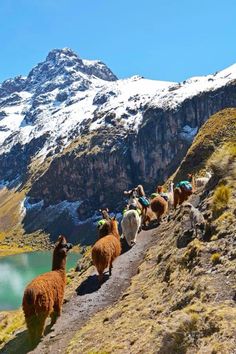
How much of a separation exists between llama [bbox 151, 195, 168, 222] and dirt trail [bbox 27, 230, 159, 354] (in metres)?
5.93

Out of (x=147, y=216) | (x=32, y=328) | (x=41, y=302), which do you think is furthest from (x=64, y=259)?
(x=147, y=216)

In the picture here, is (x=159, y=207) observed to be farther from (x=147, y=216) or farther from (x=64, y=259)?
(x=64, y=259)

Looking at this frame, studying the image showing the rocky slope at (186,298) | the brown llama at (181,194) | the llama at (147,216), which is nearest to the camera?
the rocky slope at (186,298)

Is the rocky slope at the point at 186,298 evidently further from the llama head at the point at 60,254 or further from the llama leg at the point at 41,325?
the llama head at the point at 60,254

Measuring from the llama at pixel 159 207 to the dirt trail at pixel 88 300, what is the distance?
5931mm

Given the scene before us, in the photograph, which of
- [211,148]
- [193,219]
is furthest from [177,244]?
[211,148]

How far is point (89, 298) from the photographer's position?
20.2 meters

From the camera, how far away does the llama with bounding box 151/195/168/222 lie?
3128 cm

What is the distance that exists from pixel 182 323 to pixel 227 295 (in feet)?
5.41

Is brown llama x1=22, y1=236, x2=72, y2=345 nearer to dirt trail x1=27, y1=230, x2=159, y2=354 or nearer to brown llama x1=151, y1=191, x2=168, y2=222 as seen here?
dirt trail x1=27, y1=230, x2=159, y2=354

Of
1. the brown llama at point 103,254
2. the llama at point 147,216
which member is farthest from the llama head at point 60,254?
the llama at point 147,216

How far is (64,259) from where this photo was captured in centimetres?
2083

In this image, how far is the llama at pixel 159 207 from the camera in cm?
3128

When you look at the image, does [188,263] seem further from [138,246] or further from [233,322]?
[138,246]
